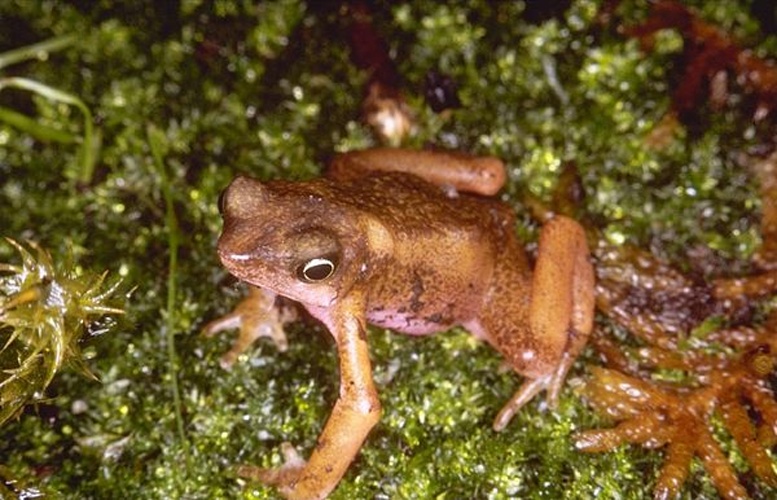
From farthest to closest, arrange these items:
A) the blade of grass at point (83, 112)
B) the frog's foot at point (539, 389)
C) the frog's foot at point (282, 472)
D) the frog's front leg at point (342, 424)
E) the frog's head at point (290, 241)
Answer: the blade of grass at point (83, 112) < the frog's foot at point (539, 389) < the frog's foot at point (282, 472) < the frog's front leg at point (342, 424) < the frog's head at point (290, 241)

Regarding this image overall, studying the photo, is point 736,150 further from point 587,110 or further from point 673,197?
point 587,110

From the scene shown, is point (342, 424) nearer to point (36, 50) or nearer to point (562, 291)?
point (562, 291)

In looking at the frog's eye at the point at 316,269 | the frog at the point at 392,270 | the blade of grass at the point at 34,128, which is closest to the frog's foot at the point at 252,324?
the frog at the point at 392,270

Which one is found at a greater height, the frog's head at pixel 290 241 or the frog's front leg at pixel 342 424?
the frog's head at pixel 290 241

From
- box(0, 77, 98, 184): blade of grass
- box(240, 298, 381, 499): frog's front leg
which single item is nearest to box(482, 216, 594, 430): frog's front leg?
box(240, 298, 381, 499): frog's front leg

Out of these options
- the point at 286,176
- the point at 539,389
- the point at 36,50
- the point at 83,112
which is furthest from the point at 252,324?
the point at 36,50

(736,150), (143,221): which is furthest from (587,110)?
(143,221)

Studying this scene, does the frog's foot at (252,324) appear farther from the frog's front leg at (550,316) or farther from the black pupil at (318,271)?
the frog's front leg at (550,316)
